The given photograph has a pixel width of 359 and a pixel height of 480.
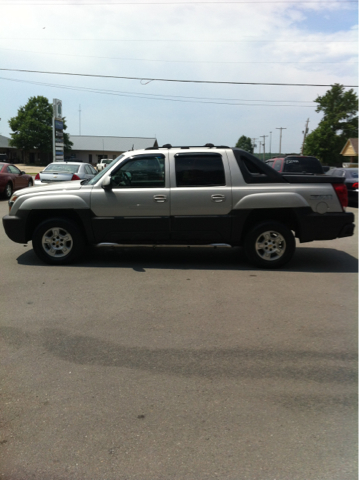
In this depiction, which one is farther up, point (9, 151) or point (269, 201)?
point (9, 151)

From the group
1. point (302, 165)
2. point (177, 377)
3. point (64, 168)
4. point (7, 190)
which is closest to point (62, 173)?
point (64, 168)

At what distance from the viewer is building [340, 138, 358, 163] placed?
228 feet

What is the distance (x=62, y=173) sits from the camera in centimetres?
1816

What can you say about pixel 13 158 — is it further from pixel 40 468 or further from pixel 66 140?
pixel 40 468

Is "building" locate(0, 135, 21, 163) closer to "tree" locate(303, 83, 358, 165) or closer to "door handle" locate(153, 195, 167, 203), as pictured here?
"tree" locate(303, 83, 358, 165)

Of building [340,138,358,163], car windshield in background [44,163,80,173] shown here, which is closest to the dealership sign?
car windshield in background [44,163,80,173]

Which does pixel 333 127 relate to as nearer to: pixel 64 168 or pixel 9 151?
pixel 9 151

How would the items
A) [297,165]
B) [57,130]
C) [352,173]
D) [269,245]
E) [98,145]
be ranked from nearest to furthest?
[269,245]
[297,165]
[352,173]
[57,130]
[98,145]

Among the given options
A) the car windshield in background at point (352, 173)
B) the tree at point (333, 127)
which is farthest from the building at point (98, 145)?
the car windshield in background at point (352, 173)

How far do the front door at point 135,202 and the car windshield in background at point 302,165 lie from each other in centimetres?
1045

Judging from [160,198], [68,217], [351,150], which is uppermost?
[351,150]

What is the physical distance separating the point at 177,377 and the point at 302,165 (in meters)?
14.9

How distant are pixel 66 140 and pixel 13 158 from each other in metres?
11.0

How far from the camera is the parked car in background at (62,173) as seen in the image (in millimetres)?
18016
